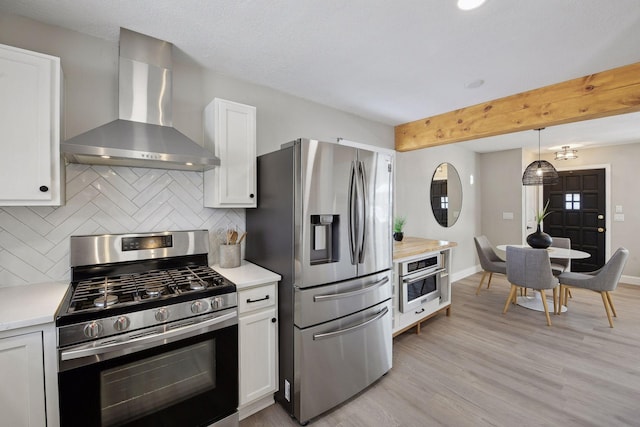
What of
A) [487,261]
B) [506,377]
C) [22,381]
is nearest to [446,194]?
[487,261]

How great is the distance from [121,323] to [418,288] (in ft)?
8.59

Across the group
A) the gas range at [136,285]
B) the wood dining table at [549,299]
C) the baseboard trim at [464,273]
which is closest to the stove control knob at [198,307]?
the gas range at [136,285]

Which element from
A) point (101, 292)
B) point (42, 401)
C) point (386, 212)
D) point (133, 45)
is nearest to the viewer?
point (42, 401)

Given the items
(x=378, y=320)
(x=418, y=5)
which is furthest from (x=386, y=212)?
(x=418, y=5)

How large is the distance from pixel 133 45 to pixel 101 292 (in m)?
1.54

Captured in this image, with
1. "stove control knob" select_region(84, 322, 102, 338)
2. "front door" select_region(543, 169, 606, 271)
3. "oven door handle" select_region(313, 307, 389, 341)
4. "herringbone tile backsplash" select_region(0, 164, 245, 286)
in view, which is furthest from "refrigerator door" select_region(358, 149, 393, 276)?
"front door" select_region(543, 169, 606, 271)

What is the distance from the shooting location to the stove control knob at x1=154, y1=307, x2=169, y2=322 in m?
1.44

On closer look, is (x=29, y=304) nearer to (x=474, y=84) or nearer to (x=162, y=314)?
(x=162, y=314)

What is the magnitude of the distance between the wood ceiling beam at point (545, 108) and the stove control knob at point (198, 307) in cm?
315

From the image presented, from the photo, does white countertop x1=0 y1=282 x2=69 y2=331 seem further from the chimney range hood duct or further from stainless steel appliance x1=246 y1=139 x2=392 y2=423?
stainless steel appliance x1=246 y1=139 x2=392 y2=423

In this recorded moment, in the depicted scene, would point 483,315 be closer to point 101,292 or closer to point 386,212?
point 386,212

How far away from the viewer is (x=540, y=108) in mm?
2656

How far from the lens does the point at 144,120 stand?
1.85 meters

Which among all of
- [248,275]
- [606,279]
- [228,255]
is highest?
[228,255]
